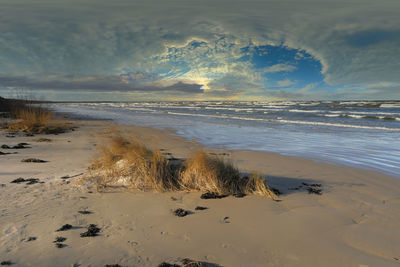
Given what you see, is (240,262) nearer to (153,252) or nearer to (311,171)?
(153,252)

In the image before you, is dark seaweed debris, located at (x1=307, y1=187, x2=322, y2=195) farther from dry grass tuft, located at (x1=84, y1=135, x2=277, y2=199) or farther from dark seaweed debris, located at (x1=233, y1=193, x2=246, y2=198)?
dark seaweed debris, located at (x1=233, y1=193, x2=246, y2=198)

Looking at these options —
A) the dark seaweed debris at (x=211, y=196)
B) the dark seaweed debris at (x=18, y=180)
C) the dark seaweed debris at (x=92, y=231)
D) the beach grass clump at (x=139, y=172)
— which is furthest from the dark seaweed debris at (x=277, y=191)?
the dark seaweed debris at (x=18, y=180)

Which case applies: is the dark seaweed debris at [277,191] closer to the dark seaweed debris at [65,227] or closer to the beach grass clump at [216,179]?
the beach grass clump at [216,179]

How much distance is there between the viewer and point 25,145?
9758mm

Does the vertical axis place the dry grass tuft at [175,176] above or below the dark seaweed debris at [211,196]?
above

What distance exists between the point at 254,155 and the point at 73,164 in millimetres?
5866

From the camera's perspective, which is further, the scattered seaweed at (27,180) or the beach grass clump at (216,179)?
the scattered seaweed at (27,180)

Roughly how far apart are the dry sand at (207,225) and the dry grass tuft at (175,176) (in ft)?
0.94

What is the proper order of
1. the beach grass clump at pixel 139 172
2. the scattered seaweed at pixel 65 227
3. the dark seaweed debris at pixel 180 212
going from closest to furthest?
the scattered seaweed at pixel 65 227 → the dark seaweed debris at pixel 180 212 → the beach grass clump at pixel 139 172

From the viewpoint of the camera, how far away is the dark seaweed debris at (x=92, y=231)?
3.39 m

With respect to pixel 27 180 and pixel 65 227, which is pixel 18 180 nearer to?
pixel 27 180

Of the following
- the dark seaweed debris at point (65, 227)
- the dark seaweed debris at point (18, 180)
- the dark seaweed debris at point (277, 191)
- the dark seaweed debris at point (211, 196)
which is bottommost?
the dark seaweed debris at point (65, 227)

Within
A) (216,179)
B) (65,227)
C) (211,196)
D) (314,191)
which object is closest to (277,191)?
(314,191)

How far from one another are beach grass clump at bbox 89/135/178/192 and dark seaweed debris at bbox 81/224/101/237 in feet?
5.30
